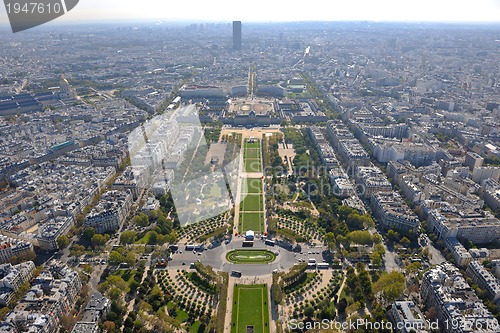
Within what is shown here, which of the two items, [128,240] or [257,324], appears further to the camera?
[128,240]

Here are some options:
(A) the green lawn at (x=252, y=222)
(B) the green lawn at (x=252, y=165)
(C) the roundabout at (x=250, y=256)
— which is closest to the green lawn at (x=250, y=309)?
(C) the roundabout at (x=250, y=256)

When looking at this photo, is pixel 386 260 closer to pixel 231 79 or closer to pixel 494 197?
pixel 494 197

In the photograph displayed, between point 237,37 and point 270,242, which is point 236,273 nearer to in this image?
point 270,242

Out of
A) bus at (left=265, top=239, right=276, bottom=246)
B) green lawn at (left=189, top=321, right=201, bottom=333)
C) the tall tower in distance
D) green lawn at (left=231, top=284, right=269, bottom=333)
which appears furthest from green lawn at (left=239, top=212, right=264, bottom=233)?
the tall tower in distance

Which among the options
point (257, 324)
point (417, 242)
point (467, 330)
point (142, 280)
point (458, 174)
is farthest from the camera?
point (458, 174)

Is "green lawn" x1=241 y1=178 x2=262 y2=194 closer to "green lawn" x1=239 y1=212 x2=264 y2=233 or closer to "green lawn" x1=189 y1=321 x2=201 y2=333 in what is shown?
"green lawn" x1=239 y1=212 x2=264 y2=233

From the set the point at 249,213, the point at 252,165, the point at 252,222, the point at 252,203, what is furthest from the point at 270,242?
the point at 252,165

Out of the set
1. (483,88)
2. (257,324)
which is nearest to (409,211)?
(257,324)

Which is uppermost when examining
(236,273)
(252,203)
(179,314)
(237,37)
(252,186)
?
(237,37)
